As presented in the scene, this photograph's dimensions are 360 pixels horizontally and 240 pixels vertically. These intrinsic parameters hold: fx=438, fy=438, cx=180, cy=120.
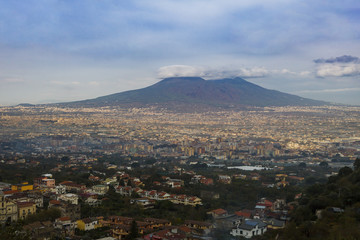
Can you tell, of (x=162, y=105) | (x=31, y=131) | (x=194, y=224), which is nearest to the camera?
(x=194, y=224)

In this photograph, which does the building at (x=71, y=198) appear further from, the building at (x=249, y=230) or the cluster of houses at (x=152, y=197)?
the building at (x=249, y=230)

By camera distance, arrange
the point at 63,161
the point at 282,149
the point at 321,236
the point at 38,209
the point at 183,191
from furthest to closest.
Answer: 1. the point at 282,149
2. the point at 63,161
3. the point at 183,191
4. the point at 38,209
5. the point at 321,236

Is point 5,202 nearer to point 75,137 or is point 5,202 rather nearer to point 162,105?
point 75,137

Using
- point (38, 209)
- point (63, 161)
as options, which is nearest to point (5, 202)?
point (38, 209)

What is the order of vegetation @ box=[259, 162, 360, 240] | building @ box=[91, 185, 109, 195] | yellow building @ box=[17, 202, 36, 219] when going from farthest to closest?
1. building @ box=[91, 185, 109, 195]
2. yellow building @ box=[17, 202, 36, 219]
3. vegetation @ box=[259, 162, 360, 240]

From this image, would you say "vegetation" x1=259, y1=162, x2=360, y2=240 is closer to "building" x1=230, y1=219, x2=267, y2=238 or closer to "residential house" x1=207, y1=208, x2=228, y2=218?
"building" x1=230, y1=219, x2=267, y2=238

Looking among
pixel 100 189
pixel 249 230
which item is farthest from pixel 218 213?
pixel 100 189

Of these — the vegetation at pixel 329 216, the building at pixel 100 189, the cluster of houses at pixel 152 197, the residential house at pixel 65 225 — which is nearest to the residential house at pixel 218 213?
the cluster of houses at pixel 152 197

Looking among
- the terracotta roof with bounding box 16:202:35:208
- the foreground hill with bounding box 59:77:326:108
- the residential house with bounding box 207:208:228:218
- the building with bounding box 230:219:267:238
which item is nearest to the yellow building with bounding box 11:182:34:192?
the terracotta roof with bounding box 16:202:35:208
